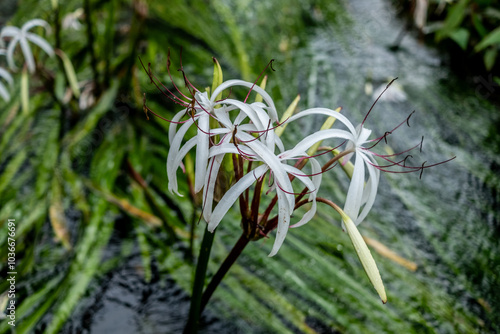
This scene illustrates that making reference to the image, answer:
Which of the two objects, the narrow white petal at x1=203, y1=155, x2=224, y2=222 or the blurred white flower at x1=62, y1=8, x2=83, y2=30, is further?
the blurred white flower at x1=62, y1=8, x2=83, y2=30

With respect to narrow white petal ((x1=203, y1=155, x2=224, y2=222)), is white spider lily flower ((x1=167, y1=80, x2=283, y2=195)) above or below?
above

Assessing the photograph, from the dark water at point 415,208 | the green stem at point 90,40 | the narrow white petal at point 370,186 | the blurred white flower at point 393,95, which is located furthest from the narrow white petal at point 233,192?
the blurred white flower at point 393,95

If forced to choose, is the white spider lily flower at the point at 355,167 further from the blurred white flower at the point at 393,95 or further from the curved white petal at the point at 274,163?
the blurred white flower at the point at 393,95

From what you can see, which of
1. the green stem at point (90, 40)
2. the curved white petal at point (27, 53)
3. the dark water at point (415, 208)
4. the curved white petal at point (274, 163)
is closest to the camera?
the curved white petal at point (274, 163)

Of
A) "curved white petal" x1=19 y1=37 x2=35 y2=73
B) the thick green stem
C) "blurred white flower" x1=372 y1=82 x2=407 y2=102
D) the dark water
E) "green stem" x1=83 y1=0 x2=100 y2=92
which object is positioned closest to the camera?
the thick green stem

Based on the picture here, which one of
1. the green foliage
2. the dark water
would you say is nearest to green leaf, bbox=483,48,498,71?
the green foliage

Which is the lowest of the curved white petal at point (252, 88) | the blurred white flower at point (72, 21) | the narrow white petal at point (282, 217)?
the narrow white petal at point (282, 217)

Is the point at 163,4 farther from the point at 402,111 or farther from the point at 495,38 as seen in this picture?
the point at 495,38

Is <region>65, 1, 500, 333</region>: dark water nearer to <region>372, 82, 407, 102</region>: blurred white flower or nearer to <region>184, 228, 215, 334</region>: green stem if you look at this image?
<region>372, 82, 407, 102</region>: blurred white flower
